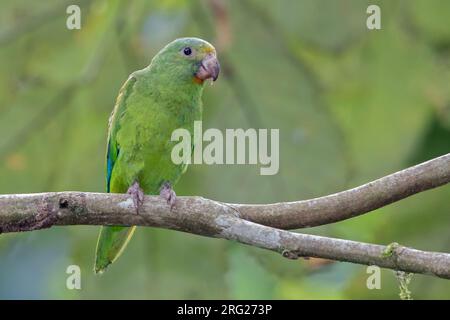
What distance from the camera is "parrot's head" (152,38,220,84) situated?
12.6ft

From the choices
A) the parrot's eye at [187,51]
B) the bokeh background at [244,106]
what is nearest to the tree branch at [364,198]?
the bokeh background at [244,106]

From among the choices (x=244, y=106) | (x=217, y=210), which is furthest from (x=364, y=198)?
(x=244, y=106)

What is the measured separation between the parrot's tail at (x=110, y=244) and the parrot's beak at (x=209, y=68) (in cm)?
68

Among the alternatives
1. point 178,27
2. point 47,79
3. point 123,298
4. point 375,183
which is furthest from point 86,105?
point 375,183

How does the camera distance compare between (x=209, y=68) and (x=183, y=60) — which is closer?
(x=209, y=68)

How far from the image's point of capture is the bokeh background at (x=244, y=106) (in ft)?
11.2

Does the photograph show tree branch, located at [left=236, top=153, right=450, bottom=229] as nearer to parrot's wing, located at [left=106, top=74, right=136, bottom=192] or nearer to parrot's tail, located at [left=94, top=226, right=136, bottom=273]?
parrot's tail, located at [left=94, top=226, right=136, bottom=273]

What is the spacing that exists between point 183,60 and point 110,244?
81cm

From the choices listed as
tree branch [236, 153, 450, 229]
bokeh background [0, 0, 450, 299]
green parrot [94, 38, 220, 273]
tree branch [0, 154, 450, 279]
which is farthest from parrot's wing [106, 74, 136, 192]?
tree branch [236, 153, 450, 229]

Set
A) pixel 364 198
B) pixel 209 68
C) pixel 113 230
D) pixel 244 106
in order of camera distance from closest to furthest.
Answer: pixel 364 198 → pixel 244 106 → pixel 209 68 → pixel 113 230

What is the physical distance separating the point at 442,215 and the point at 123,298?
3.92 ft

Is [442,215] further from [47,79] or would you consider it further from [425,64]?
[47,79]

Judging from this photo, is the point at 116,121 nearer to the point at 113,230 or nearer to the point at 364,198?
the point at 113,230

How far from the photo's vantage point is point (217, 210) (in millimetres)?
2812
